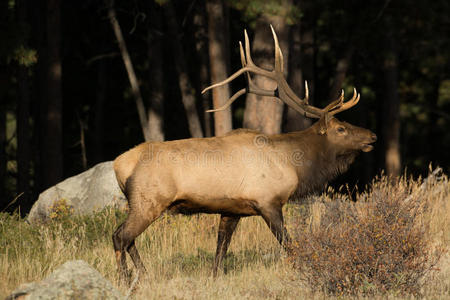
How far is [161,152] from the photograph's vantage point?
687cm

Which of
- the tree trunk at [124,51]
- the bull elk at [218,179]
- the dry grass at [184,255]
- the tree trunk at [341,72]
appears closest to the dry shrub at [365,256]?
the dry grass at [184,255]

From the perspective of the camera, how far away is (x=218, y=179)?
6914mm

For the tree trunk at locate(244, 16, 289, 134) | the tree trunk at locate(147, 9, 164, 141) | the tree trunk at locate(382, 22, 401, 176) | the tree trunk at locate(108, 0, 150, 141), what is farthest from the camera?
the tree trunk at locate(382, 22, 401, 176)

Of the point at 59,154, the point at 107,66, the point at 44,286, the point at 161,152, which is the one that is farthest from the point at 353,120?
the point at 44,286

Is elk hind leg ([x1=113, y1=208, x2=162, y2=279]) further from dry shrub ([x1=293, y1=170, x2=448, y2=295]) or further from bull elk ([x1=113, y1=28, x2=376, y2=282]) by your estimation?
dry shrub ([x1=293, y1=170, x2=448, y2=295])

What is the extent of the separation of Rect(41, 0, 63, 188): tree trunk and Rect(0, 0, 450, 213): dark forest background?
0.08ft

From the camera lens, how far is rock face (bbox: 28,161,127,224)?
10.2 meters

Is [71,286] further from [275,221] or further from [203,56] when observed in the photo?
[203,56]

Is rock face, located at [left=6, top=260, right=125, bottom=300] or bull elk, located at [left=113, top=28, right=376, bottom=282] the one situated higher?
bull elk, located at [left=113, top=28, right=376, bottom=282]

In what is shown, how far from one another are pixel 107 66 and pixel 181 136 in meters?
4.89

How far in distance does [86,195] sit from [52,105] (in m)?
5.83

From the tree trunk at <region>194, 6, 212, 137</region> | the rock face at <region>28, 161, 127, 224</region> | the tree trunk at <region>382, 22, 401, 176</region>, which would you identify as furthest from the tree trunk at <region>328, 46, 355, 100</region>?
the rock face at <region>28, 161, 127, 224</region>

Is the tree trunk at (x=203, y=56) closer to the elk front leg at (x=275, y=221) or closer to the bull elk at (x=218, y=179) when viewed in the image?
the bull elk at (x=218, y=179)

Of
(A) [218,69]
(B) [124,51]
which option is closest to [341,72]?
(B) [124,51]
